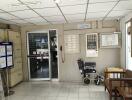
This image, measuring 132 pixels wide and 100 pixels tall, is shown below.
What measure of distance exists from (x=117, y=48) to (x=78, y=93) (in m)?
2.39

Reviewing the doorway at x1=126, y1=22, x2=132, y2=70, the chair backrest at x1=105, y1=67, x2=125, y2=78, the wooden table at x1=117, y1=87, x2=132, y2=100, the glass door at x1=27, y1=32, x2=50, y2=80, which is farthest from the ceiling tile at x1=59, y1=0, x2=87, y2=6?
the glass door at x1=27, y1=32, x2=50, y2=80

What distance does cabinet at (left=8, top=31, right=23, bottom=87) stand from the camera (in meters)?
5.91

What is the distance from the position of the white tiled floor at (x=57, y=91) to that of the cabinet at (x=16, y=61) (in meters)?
0.30

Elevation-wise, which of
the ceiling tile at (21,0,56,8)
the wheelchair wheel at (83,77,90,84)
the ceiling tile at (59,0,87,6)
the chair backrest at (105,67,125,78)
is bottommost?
the wheelchair wheel at (83,77,90,84)

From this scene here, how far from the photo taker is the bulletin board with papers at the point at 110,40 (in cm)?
602

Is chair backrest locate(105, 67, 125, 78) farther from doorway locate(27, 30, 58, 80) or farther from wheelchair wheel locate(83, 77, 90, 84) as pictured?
doorway locate(27, 30, 58, 80)

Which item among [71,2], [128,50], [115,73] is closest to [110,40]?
[128,50]

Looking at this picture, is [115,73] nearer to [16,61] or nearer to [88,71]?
[88,71]

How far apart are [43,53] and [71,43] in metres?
1.30

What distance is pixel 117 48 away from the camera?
627 centimetres

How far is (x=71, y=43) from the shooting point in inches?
257

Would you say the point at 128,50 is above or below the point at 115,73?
above

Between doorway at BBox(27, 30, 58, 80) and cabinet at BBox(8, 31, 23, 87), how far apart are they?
1.63 ft

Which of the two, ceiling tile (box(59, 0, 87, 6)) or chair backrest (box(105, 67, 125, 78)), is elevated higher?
ceiling tile (box(59, 0, 87, 6))
